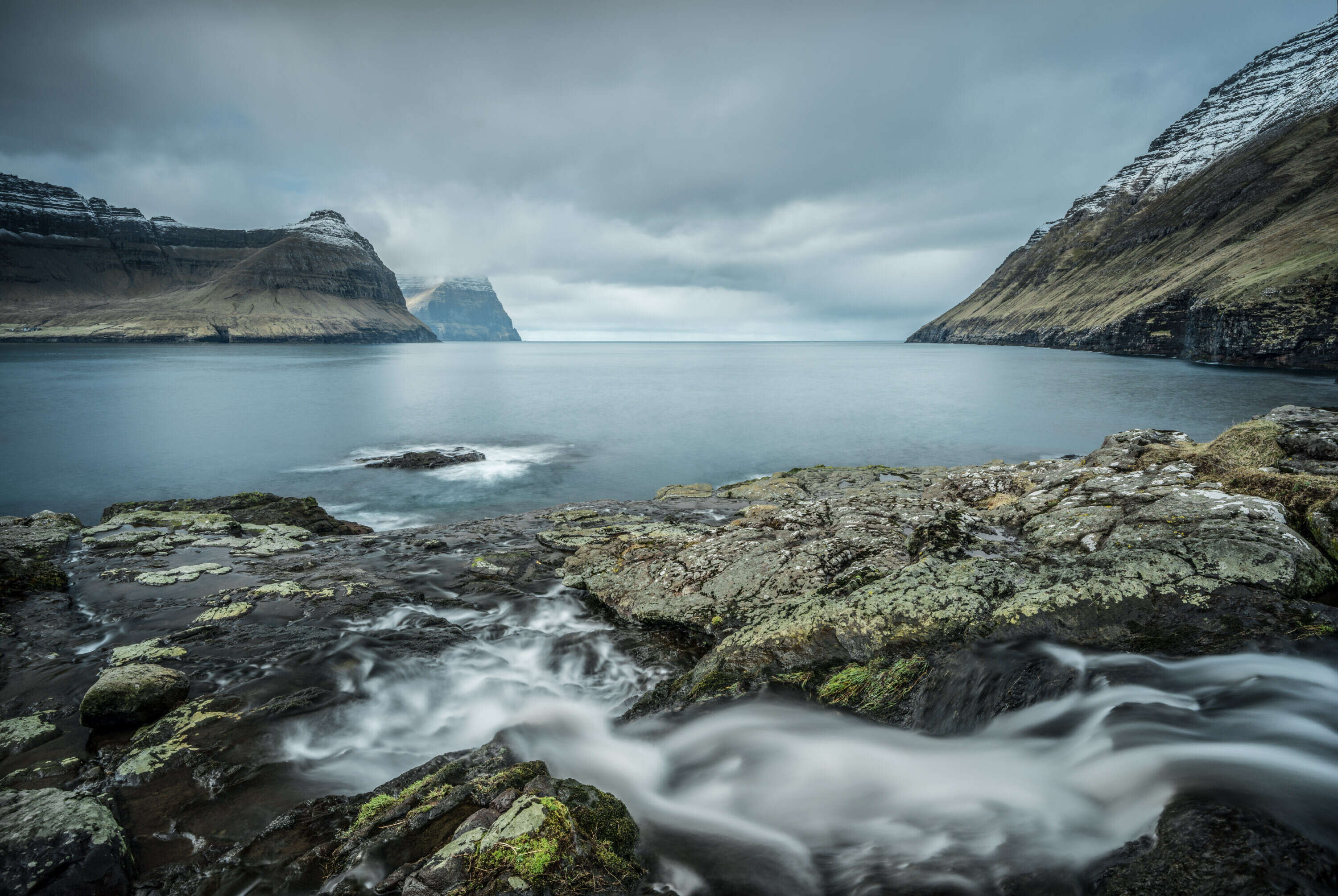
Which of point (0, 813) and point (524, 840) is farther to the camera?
point (0, 813)

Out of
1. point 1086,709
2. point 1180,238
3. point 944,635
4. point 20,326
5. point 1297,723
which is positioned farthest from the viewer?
point 20,326

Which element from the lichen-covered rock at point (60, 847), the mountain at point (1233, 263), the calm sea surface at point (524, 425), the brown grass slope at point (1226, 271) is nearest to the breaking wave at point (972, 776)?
the lichen-covered rock at point (60, 847)

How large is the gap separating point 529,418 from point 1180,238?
607ft

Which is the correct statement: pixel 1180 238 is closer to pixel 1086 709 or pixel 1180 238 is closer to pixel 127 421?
pixel 1086 709

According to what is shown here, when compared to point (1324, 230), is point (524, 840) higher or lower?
lower

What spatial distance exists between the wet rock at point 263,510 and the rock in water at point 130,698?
1082 centimetres

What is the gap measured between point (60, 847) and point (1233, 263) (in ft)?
489

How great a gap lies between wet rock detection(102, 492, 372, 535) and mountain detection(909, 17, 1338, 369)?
107m

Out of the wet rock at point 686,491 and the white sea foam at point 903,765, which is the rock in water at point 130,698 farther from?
the wet rock at point 686,491

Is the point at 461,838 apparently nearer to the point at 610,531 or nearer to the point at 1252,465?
the point at 610,531

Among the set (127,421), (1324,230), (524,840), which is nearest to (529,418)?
(127,421)

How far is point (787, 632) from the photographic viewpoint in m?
7.96

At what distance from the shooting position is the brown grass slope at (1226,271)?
71.8 m

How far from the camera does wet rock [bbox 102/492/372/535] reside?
59.0 ft
